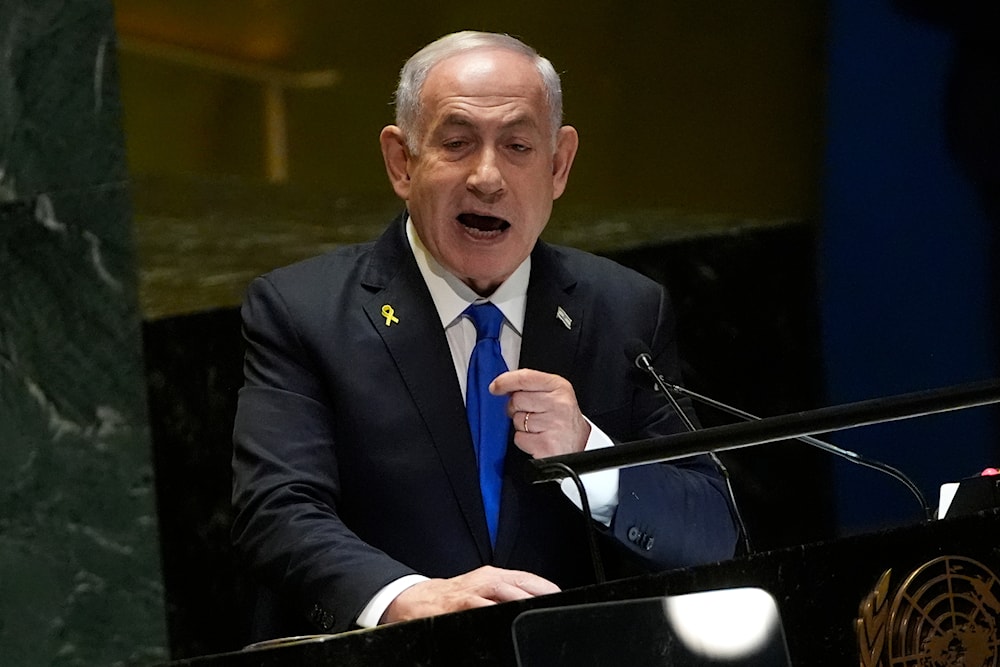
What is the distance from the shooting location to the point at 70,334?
3.45m

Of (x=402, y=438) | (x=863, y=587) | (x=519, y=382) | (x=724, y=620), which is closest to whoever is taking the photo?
(x=724, y=620)

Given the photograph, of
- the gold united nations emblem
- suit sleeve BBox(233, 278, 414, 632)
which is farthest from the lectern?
suit sleeve BBox(233, 278, 414, 632)

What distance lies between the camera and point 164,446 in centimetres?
345

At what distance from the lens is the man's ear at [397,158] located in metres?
3.10

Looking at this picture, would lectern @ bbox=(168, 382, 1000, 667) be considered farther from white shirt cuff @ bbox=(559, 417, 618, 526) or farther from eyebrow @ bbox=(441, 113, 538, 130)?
eyebrow @ bbox=(441, 113, 538, 130)

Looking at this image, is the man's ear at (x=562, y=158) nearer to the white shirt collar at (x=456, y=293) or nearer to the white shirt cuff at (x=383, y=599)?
A: the white shirt collar at (x=456, y=293)

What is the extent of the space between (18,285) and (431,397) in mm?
1101

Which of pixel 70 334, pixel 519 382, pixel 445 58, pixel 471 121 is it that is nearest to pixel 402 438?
pixel 519 382

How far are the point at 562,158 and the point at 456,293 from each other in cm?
46

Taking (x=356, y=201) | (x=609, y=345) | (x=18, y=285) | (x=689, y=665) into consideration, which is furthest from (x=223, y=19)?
(x=689, y=665)

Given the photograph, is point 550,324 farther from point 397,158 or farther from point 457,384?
point 397,158

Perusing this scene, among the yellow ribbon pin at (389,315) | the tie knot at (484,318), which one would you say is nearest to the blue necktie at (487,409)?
the tie knot at (484,318)

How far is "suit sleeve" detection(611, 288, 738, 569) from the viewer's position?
255cm

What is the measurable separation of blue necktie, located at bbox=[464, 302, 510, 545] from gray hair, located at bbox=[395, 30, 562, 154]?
1.25ft
